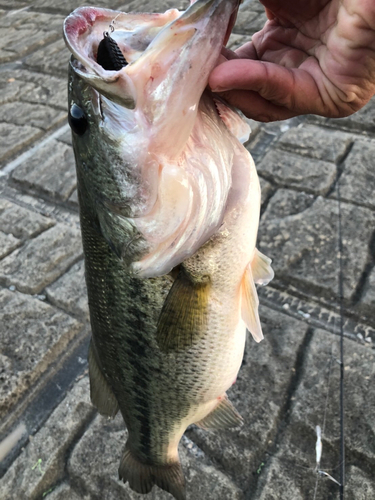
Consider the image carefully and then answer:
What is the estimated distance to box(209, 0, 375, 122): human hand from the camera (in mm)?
1150

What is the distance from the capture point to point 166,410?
167cm

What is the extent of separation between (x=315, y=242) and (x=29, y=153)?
2.89 meters

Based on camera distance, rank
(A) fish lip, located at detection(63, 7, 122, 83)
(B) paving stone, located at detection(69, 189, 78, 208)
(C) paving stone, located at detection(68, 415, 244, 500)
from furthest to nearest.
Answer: (B) paving stone, located at detection(69, 189, 78, 208)
(C) paving stone, located at detection(68, 415, 244, 500)
(A) fish lip, located at detection(63, 7, 122, 83)

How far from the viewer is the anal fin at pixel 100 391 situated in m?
1.74

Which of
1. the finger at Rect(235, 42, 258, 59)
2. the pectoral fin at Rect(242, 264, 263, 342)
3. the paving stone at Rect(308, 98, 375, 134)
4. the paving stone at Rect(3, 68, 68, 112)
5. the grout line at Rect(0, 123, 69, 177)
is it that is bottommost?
the grout line at Rect(0, 123, 69, 177)

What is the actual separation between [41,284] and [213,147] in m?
2.19

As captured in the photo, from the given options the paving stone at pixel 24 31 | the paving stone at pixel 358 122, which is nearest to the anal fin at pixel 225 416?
the paving stone at pixel 358 122

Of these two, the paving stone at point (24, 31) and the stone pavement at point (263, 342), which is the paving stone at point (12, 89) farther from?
the stone pavement at point (263, 342)

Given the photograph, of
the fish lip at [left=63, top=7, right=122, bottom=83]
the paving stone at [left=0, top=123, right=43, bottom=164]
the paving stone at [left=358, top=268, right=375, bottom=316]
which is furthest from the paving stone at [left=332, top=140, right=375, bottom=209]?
the paving stone at [left=0, top=123, right=43, bottom=164]

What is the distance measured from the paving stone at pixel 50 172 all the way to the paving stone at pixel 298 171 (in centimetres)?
168

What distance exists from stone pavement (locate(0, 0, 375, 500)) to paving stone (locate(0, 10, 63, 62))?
2599 millimetres

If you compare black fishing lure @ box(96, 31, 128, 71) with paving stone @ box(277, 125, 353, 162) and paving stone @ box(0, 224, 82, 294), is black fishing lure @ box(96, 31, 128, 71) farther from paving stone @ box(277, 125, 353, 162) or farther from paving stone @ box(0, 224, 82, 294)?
paving stone @ box(277, 125, 353, 162)

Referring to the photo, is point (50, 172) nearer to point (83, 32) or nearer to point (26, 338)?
point (26, 338)

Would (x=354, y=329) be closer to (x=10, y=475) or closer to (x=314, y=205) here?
(x=314, y=205)
